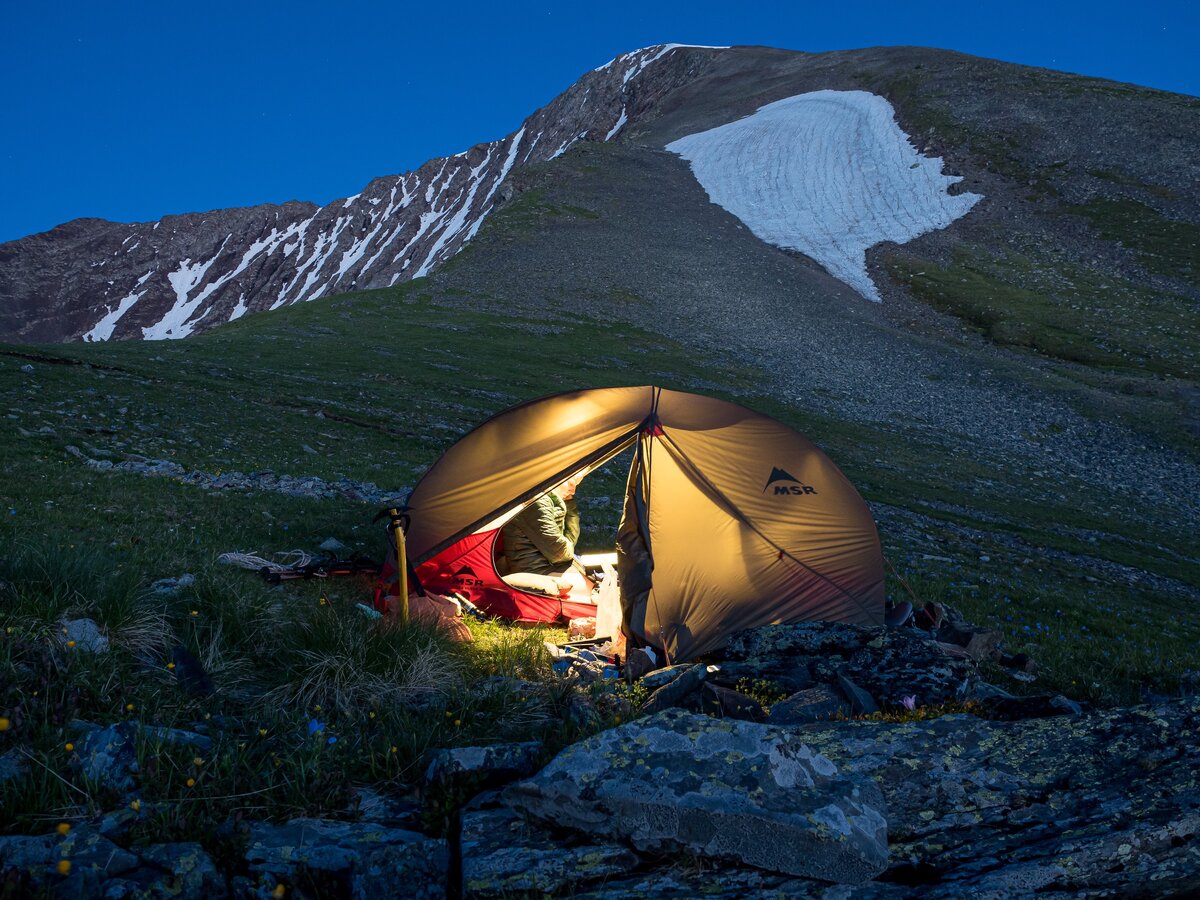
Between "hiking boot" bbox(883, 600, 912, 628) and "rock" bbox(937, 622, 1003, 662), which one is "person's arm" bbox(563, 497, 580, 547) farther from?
"rock" bbox(937, 622, 1003, 662)

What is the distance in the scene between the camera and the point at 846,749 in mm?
4785

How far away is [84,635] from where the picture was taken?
18.0 feet

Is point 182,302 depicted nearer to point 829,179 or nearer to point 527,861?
point 829,179

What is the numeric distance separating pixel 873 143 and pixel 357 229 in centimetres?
10907

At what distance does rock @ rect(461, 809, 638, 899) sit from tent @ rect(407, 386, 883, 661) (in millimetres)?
4773

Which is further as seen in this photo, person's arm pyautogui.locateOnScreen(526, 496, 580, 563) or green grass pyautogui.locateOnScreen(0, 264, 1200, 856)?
person's arm pyautogui.locateOnScreen(526, 496, 580, 563)

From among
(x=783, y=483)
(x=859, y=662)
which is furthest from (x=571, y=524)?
(x=859, y=662)

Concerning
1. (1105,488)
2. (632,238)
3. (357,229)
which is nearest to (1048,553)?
(1105,488)

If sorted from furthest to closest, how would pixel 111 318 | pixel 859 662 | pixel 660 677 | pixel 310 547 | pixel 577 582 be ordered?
pixel 111 318, pixel 310 547, pixel 577 582, pixel 660 677, pixel 859 662

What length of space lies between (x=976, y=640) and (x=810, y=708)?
372 centimetres

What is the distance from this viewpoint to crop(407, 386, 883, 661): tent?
9.16 metres

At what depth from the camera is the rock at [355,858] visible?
12.3 feet

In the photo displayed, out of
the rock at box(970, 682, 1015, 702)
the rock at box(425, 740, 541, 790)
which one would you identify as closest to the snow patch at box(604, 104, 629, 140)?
the rock at box(970, 682, 1015, 702)

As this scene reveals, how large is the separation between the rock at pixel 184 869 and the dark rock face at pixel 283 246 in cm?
11026
